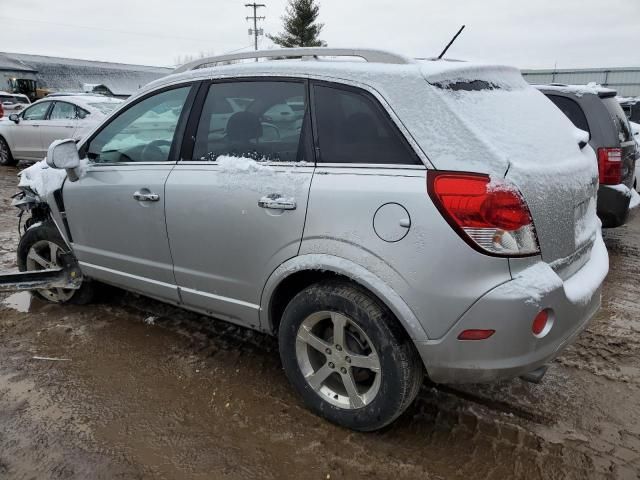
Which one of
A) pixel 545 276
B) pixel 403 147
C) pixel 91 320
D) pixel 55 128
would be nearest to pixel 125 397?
pixel 91 320

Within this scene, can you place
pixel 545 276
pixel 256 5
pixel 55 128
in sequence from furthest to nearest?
pixel 256 5 < pixel 55 128 < pixel 545 276

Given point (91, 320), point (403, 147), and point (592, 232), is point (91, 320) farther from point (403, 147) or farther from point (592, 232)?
point (592, 232)

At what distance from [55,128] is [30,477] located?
32.7 feet

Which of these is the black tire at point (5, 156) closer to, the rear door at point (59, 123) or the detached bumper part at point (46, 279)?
the rear door at point (59, 123)

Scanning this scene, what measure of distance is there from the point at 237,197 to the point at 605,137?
398cm

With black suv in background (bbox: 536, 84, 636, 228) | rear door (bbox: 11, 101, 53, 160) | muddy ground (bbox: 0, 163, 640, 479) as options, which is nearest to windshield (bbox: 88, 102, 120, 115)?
rear door (bbox: 11, 101, 53, 160)

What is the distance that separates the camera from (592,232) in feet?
9.17

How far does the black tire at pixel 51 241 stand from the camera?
4074 mm

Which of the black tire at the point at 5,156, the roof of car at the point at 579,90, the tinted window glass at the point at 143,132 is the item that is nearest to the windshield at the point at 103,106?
the black tire at the point at 5,156

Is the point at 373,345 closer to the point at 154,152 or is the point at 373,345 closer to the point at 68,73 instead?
the point at 154,152

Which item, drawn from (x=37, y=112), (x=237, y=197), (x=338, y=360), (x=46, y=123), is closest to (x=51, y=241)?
(x=237, y=197)

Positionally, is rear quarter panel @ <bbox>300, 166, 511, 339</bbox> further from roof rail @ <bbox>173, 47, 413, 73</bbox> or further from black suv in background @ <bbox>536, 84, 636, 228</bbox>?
black suv in background @ <bbox>536, 84, 636, 228</bbox>

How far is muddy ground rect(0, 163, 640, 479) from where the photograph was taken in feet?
7.99

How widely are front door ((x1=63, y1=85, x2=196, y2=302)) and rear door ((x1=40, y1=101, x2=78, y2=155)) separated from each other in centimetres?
757
